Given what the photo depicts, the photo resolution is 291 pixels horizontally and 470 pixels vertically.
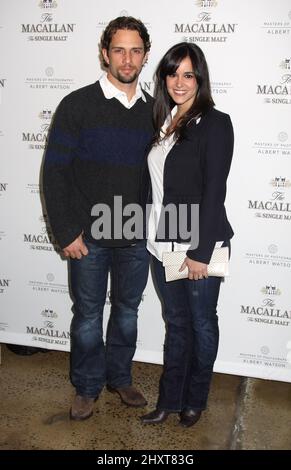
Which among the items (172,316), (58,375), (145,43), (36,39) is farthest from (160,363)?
(36,39)

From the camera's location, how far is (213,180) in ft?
6.23

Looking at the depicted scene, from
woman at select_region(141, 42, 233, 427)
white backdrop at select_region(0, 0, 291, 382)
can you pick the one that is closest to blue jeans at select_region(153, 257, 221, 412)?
woman at select_region(141, 42, 233, 427)

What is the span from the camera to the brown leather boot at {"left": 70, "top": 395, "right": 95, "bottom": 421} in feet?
7.88

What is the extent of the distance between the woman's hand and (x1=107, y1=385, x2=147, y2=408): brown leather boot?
891mm

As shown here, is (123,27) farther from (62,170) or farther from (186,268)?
(186,268)

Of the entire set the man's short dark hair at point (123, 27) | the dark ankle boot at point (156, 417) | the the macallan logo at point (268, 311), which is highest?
the man's short dark hair at point (123, 27)

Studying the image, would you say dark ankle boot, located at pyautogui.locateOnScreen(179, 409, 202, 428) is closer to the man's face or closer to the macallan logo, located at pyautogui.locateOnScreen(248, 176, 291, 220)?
the macallan logo, located at pyautogui.locateOnScreen(248, 176, 291, 220)

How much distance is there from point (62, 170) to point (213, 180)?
71 cm

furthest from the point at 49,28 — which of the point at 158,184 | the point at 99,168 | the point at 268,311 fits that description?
the point at 268,311

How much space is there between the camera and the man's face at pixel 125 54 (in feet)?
6.77

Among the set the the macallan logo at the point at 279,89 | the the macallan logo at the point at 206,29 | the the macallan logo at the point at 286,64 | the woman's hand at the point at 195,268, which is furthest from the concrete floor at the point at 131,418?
the the macallan logo at the point at 206,29

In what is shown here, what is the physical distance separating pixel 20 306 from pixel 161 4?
1.96m

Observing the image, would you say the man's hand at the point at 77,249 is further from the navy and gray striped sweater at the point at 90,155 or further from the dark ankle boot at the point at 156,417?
the dark ankle boot at the point at 156,417
